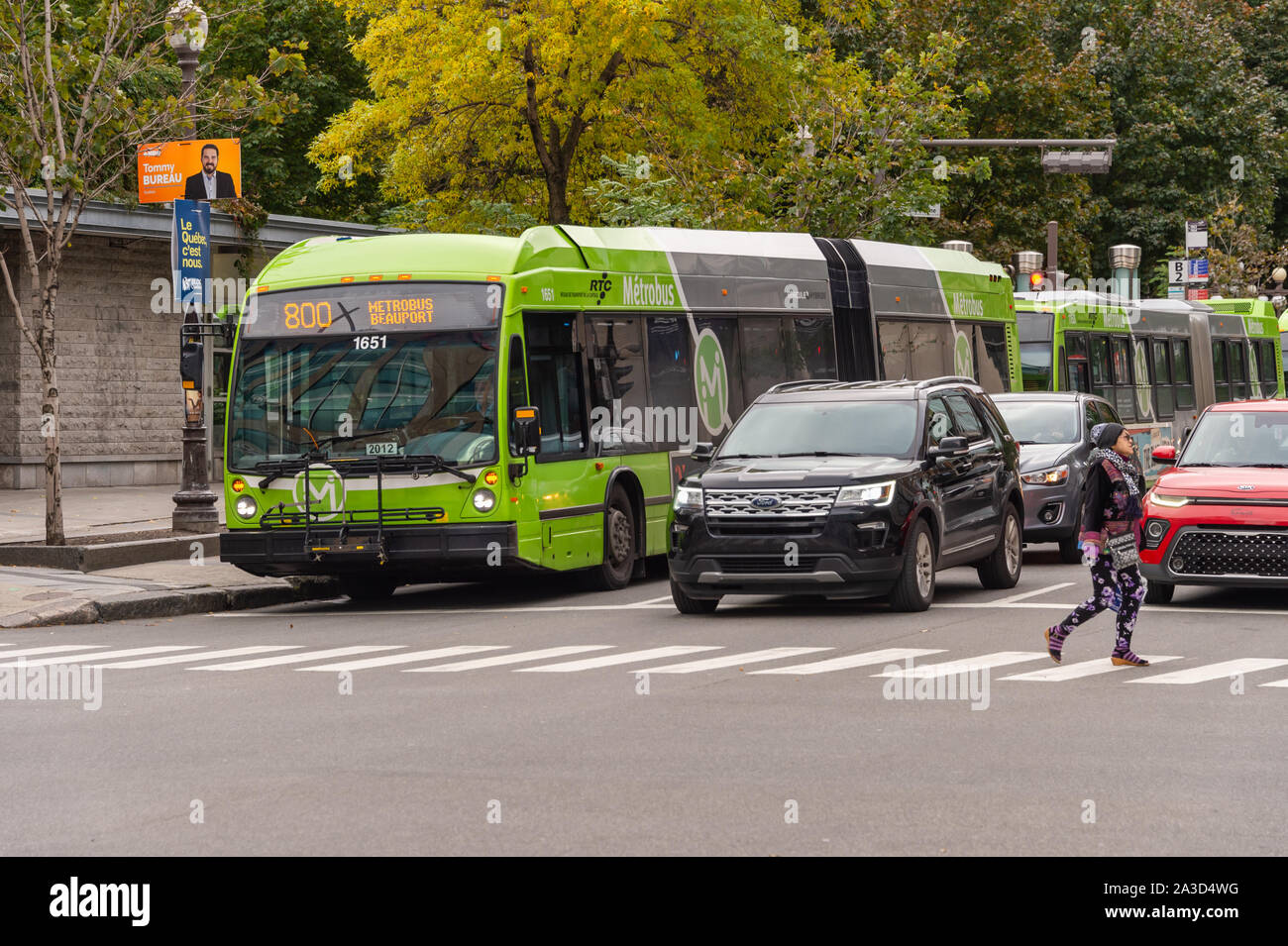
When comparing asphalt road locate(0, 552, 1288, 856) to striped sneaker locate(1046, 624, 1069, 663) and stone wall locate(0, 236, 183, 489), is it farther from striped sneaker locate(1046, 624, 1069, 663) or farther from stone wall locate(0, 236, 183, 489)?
stone wall locate(0, 236, 183, 489)

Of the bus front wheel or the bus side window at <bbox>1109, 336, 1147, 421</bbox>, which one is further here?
the bus side window at <bbox>1109, 336, 1147, 421</bbox>

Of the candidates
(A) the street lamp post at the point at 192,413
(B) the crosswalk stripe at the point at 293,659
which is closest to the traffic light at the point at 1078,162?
(A) the street lamp post at the point at 192,413

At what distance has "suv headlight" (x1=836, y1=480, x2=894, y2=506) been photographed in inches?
551

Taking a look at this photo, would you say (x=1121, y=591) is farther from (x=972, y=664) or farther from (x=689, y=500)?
(x=689, y=500)

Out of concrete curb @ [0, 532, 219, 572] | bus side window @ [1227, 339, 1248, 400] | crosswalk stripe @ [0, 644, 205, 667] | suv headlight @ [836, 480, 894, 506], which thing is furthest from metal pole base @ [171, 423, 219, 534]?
bus side window @ [1227, 339, 1248, 400]

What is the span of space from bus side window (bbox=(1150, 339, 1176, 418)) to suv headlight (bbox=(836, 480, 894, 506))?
59.3ft

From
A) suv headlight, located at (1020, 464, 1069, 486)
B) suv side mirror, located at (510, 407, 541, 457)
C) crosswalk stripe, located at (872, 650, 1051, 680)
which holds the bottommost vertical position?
crosswalk stripe, located at (872, 650, 1051, 680)

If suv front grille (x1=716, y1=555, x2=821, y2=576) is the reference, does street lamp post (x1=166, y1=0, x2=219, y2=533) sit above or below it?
above

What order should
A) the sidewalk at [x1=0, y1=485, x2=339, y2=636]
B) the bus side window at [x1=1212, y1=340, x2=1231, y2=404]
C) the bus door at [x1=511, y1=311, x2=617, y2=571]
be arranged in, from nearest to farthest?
the sidewalk at [x1=0, y1=485, x2=339, y2=636] → the bus door at [x1=511, y1=311, x2=617, y2=571] → the bus side window at [x1=1212, y1=340, x2=1231, y2=404]

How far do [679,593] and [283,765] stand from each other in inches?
260

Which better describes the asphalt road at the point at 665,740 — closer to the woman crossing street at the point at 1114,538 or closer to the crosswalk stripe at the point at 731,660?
the crosswalk stripe at the point at 731,660

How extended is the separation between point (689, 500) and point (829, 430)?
1.50 meters

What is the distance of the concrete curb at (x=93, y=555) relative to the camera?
1841 cm

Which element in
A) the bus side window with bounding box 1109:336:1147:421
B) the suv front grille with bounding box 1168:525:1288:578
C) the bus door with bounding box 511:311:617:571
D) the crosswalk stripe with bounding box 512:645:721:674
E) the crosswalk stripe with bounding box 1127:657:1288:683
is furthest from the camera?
the bus side window with bounding box 1109:336:1147:421
